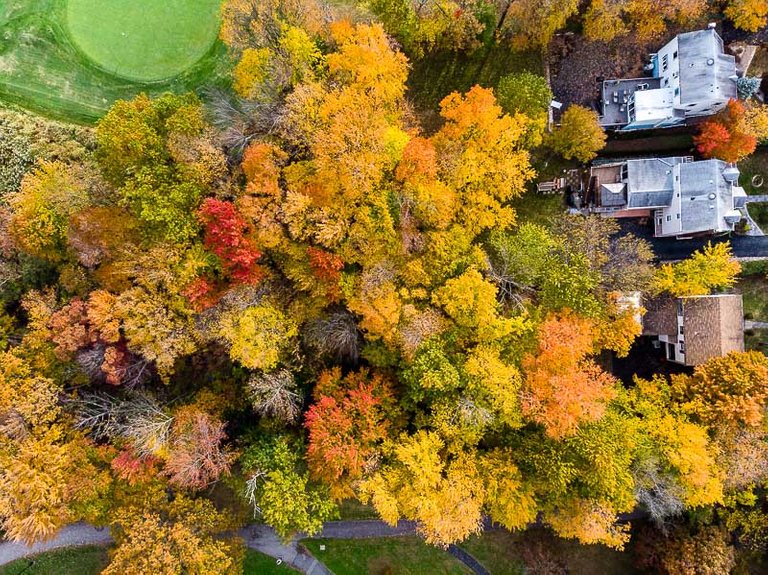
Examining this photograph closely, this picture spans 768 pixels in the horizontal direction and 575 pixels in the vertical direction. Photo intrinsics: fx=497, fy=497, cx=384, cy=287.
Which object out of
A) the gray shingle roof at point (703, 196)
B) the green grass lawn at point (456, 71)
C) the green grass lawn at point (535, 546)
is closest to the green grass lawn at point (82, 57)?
the green grass lawn at point (456, 71)

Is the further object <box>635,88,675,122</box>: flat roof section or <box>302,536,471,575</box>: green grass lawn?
<box>302,536,471,575</box>: green grass lawn

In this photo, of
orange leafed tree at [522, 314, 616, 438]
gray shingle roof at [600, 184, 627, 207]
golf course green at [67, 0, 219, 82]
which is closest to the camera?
orange leafed tree at [522, 314, 616, 438]

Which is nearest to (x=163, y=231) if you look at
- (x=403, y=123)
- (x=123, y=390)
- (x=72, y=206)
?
(x=72, y=206)

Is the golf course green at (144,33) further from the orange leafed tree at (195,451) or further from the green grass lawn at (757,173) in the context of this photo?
the green grass lawn at (757,173)

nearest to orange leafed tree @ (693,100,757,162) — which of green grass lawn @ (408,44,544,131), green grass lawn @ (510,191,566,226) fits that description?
green grass lawn @ (510,191,566,226)

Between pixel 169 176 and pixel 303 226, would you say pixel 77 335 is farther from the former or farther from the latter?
pixel 303 226

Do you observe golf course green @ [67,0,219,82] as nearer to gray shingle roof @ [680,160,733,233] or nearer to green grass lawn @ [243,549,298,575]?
gray shingle roof @ [680,160,733,233]
